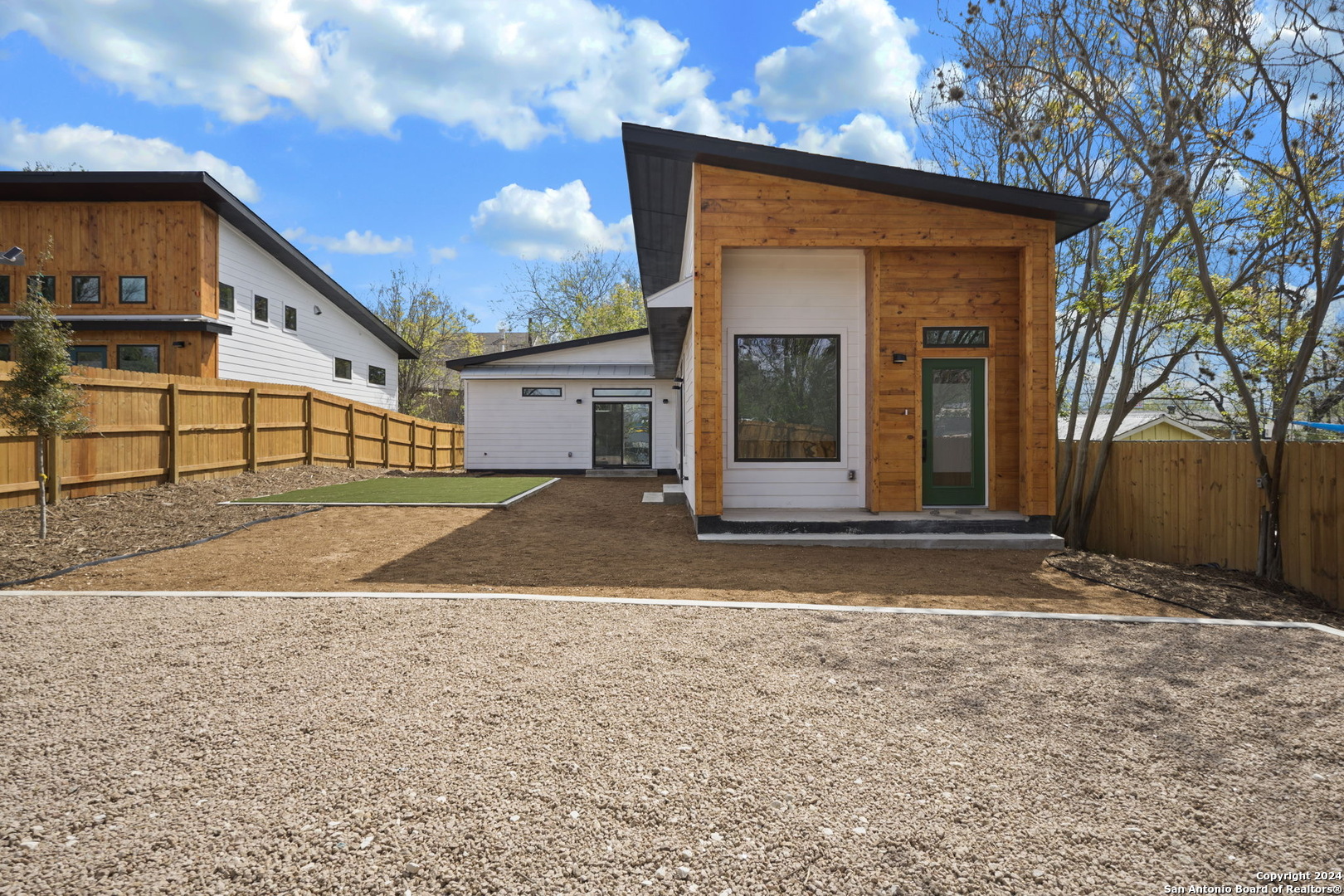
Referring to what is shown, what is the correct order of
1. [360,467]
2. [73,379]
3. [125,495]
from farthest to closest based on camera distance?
[360,467] → [125,495] → [73,379]

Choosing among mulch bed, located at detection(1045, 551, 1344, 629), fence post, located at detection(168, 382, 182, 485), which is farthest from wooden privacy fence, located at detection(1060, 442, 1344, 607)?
fence post, located at detection(168, 382, 182, 485)

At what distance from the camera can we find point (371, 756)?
8.03 ft

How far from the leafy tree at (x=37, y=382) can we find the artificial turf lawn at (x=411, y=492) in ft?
8.63

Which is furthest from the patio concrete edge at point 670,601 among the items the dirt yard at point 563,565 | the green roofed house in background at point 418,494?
the green roofed house in background at point 418,494

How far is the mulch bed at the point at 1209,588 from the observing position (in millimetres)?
5312

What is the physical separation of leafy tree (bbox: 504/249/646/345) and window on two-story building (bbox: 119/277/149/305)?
22091mm

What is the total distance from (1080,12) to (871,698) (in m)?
8.83

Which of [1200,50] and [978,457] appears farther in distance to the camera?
[978,457]

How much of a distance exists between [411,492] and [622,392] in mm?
8114

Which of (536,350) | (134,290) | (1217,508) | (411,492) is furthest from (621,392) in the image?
(1217,508)

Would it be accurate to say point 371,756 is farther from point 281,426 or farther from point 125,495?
point 281,426

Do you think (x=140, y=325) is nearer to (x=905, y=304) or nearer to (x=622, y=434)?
(x=622, y=434)

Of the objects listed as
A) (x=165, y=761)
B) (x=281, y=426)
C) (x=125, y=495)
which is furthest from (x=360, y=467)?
(x=165, y=761)

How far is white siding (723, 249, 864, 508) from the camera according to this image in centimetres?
824
